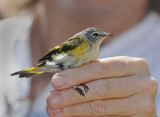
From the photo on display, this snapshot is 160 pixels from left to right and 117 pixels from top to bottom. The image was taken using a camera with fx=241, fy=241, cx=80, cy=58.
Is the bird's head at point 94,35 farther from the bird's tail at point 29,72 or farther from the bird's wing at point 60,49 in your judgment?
the bird's tail at point 29,72

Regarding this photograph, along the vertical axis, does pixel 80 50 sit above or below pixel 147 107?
above

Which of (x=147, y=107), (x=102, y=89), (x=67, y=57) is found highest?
(x=67, y=57)

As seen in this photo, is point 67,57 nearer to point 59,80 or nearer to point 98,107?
point 59,80

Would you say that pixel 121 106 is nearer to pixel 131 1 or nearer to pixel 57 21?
pixel 131 1

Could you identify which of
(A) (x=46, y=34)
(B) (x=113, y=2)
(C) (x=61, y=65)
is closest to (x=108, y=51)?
(B) (x=113, y=2)

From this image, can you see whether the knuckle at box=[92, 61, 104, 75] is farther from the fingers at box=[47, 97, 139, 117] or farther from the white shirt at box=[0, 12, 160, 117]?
the white shirt at box=[0, 12, 160, 117]

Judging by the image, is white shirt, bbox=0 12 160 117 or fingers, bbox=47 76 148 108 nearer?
fingers, bbox=47 76 148 108

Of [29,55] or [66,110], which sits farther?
[29,55]

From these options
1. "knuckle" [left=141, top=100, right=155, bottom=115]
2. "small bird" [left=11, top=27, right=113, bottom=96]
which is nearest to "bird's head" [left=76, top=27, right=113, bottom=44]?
"small bird" [left=11, top=27, right=113, bottom=96]

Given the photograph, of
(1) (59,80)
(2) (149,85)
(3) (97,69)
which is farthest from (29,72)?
(2) (149,85)
